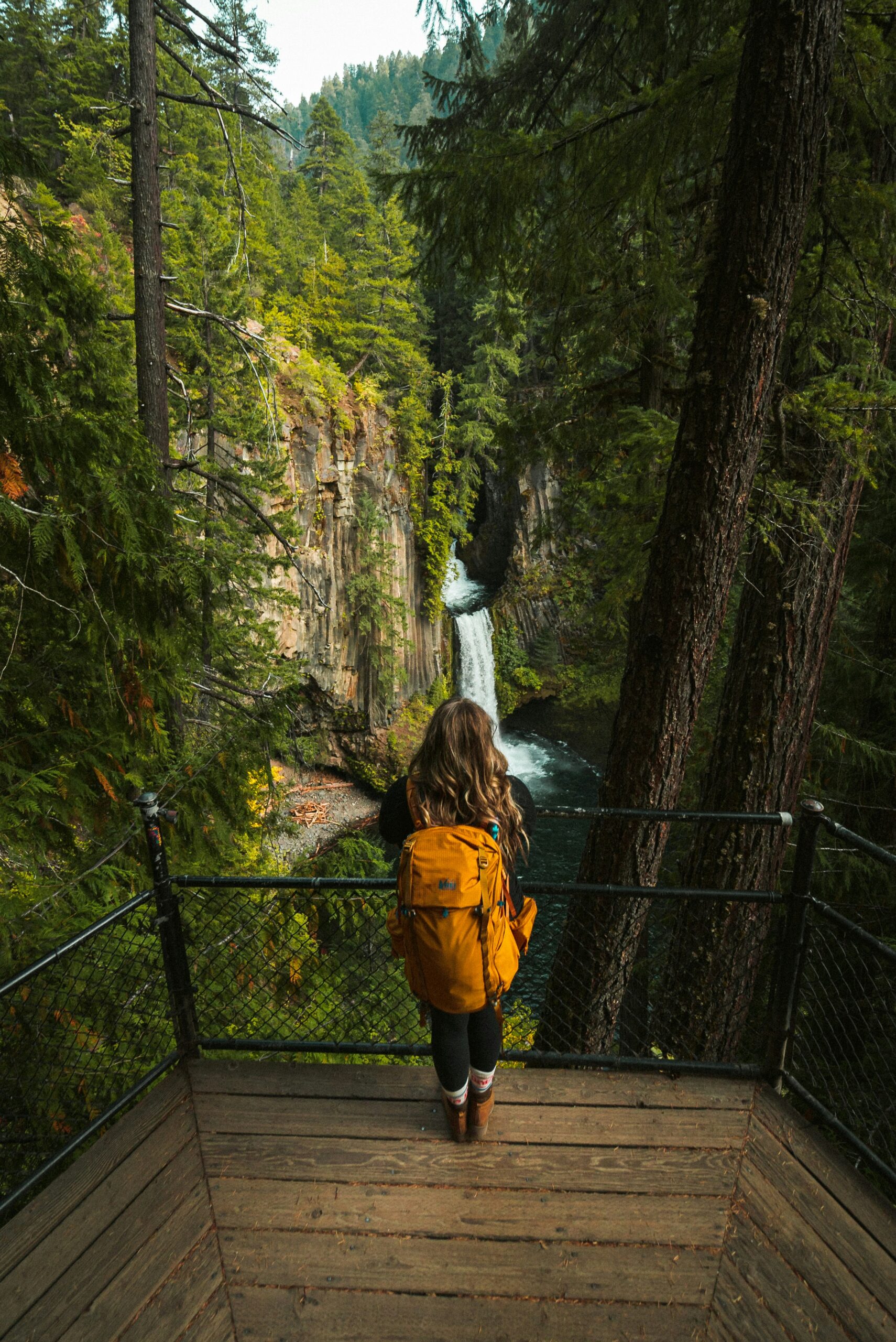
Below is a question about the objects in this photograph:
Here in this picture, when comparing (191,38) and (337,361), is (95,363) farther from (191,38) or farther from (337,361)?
(337,361)

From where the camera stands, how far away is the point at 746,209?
2764 mm

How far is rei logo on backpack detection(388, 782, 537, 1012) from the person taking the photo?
1872mm

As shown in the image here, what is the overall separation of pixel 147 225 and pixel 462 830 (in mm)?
5309

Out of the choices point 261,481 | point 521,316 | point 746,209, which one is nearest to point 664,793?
point 746,209

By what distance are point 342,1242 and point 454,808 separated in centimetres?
128

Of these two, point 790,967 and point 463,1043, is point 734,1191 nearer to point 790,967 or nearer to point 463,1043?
point 790,967

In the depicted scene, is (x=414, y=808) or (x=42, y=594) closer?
(x=414, y=808)

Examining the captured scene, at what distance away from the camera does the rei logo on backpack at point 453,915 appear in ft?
6.14

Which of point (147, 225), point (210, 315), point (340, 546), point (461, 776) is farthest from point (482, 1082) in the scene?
point (340, 546)

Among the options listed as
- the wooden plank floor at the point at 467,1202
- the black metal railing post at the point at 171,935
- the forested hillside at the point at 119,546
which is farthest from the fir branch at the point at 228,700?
the wooden plank floor at the point at 467,1202

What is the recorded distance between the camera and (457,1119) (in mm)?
2219

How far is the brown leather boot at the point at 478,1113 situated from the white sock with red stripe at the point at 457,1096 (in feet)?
0.09

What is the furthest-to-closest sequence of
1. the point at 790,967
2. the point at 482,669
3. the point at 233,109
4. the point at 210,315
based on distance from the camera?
the point at 482,669 < the point at 210,315 < the point at 233,109 < the point at 790,967

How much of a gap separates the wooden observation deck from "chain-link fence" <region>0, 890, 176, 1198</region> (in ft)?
1.03
